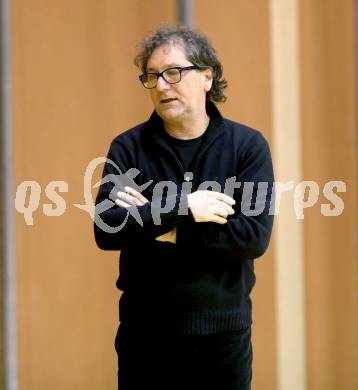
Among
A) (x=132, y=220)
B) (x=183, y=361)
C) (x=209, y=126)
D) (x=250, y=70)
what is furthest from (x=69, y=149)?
(x=183, y=361)

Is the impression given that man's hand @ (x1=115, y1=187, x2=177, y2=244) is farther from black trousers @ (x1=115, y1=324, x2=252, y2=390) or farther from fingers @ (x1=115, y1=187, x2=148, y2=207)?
black trousers @ (x1=115, y1=324, x2=252, y2=390)

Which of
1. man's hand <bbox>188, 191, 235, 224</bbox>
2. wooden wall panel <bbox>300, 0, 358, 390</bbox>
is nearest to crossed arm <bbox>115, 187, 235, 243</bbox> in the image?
man's hand <bbox>188, 191, 235, 224</bbox>

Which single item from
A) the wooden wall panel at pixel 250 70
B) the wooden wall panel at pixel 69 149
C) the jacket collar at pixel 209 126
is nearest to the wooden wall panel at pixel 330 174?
the wooden wall panel at pixel 250 70

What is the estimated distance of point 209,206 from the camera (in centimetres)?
194

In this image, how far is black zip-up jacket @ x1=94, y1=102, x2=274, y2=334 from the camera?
1.94 meters

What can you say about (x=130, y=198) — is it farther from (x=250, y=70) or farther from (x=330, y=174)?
(x=330, y=174)

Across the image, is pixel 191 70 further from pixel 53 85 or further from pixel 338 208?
pixel 338 208

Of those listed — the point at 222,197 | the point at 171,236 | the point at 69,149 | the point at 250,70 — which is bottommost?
the point at 171,236

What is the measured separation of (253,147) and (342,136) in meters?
1.76

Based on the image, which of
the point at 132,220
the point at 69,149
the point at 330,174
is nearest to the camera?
the point at 132,220

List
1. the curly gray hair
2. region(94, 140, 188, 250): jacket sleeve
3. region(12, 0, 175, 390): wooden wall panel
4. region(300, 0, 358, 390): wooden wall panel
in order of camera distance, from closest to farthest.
→ region(94, 140, 188, 250): jacket sleeve → the curly gray hair → region(12, 0, 175, 390): wooden wall panel → region(300, 0, 358, 390): wooden wall panel

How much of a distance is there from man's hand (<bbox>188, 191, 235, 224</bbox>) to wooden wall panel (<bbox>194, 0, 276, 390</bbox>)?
158 centimetres

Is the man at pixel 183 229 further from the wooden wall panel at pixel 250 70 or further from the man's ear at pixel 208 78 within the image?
the wooden wall panel at pixel 250 70

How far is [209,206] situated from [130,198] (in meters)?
0.22
